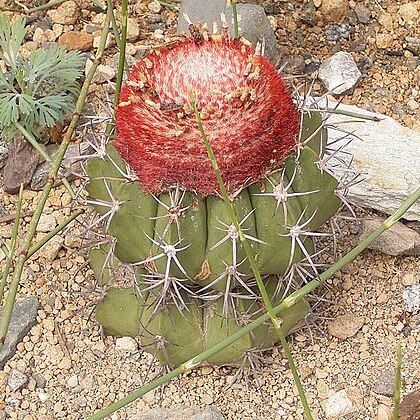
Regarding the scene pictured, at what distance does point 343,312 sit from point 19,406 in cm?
75

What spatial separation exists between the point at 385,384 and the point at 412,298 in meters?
0.25

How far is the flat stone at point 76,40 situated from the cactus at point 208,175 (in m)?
0.90

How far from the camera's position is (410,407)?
1.68 meters

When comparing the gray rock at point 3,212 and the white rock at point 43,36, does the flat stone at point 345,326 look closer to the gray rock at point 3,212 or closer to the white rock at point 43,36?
the gray rock at point 3,212

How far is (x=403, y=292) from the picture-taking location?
2.04 meters

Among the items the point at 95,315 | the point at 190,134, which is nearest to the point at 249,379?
the point at 95,315

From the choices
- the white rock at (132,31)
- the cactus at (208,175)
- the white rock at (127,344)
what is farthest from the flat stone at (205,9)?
the white rock at (127,344)

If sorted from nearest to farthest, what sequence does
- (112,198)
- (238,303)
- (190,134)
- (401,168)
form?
1. (190,134)
2. (112,198)
3. (238,303)
4. (401,168)

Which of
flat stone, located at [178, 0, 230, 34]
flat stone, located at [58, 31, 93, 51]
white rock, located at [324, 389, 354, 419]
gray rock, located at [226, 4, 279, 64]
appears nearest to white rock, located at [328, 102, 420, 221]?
gray rock, located at [226, 4, 279, 64]

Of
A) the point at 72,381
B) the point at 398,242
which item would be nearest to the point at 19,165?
the point at 72,381

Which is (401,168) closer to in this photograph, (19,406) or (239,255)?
(239,255)

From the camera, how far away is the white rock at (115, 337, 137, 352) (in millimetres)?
1941

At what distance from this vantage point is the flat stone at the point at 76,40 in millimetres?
2471

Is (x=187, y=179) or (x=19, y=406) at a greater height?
(x=187, y=179)
